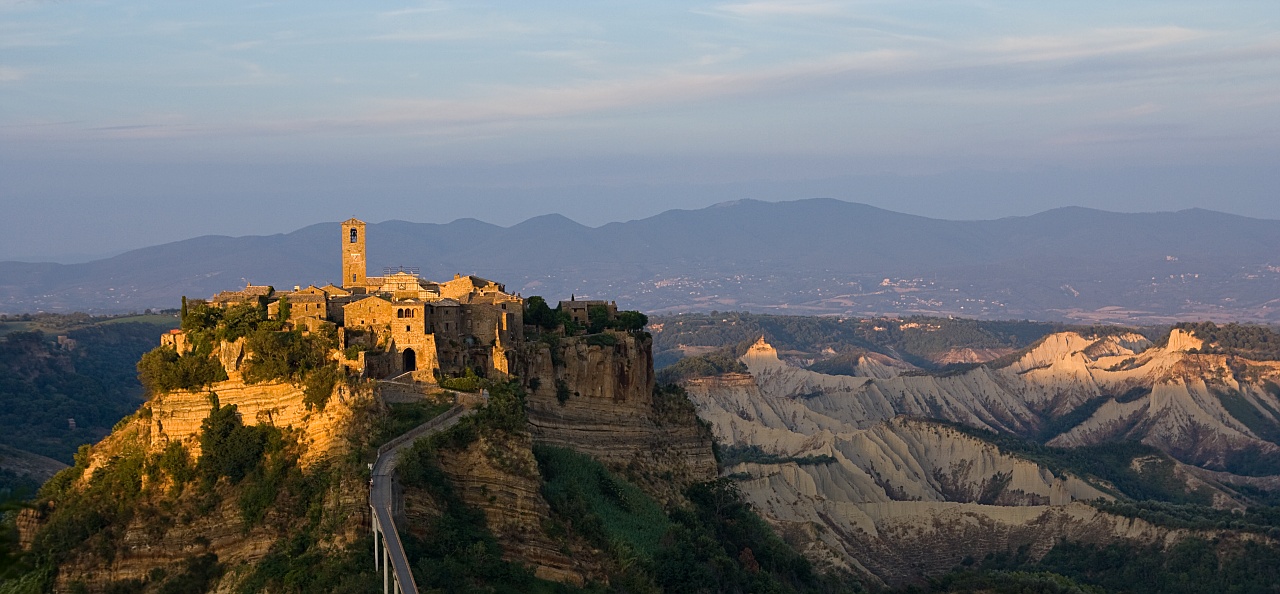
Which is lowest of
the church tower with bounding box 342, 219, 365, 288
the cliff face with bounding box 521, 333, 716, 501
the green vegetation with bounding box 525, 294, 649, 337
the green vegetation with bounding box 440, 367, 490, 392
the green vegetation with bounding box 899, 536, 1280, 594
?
the green vegetation with bounding box 899, 536, 1280, 594

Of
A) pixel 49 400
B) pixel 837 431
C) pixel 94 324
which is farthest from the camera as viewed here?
pixel 94 324

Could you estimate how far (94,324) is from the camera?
167 m

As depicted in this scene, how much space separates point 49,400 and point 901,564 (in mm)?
63203

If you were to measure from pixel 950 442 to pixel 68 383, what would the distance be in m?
64.2

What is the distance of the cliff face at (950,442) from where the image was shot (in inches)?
3516

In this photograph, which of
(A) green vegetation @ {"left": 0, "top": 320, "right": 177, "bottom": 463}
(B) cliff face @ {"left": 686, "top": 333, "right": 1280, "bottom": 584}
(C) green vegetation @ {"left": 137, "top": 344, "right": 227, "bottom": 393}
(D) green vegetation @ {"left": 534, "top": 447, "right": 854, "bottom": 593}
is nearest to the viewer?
(D) green vegetation @ {"left": 534, "top": 447, "right": 854, "bottom": 593}

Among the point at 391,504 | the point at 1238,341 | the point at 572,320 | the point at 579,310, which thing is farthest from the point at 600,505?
the point at 1238,341

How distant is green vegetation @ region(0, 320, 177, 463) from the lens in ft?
354

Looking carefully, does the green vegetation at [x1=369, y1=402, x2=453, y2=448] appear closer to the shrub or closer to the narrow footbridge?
the narrow footbridge

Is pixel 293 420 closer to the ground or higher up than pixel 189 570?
higher up

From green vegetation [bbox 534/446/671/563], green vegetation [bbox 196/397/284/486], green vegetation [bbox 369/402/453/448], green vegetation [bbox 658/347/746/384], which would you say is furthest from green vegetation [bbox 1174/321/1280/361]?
green vegetation [bbox 196/397/284/486]

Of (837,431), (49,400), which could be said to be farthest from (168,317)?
(837,431)

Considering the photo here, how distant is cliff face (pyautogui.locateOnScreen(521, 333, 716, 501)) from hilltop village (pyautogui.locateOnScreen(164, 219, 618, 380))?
150cm

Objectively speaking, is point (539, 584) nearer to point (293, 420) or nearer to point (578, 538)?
point (578, 538)
